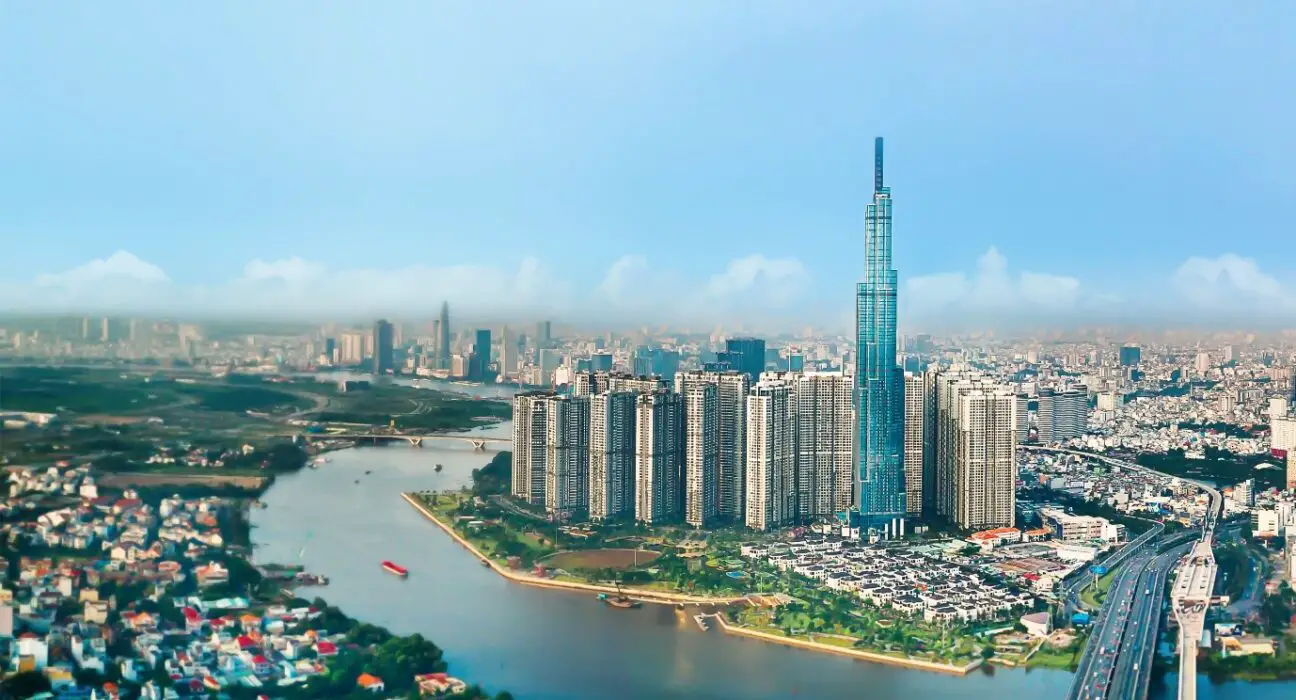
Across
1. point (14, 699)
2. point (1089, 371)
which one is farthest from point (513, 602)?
point (1089, 371)

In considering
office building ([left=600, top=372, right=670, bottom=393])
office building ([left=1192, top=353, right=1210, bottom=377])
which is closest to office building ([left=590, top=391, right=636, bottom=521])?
office building ([left=600, top=372, right=670, bottom=393])

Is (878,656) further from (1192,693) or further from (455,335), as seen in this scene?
(455,335)

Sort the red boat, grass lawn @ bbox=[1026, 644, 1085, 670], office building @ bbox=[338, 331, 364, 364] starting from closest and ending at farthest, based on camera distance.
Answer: grass lawn @ bbox=[1026, 644, 1085, 670] → the red boat → office building @ bbox=[338, 331, 364, 364]

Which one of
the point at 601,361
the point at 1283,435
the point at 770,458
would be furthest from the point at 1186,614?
the point at 601,361

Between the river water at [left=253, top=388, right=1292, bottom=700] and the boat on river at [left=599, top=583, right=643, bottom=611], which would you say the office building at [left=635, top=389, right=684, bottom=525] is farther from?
the boat on river at [left=599, top=583, right=643, bottom=611]

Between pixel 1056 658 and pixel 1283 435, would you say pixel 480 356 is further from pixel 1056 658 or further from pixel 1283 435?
pixel 1283 435
